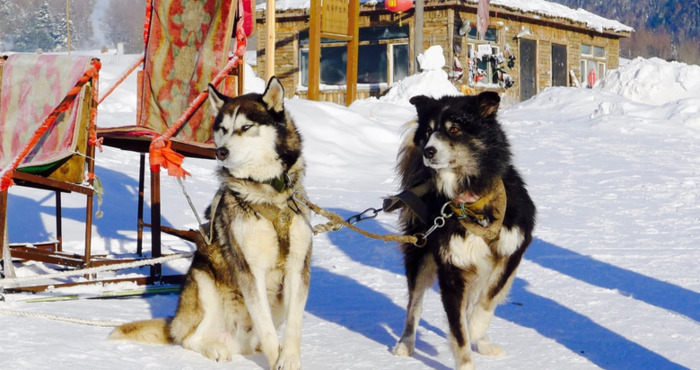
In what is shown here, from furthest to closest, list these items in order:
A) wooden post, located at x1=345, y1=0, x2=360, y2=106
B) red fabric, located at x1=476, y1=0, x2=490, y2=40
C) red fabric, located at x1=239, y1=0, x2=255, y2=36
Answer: red fabric, located at x1=476, y1=0, x2=490, y2=40 < wooden post, located at x1=345, y1=0, x2=360, y2=106 < red fabric, located at x1=239, y1=0, x2=255, y2=36

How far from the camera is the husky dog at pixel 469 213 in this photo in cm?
394

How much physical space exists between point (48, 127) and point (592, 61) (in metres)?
25.9

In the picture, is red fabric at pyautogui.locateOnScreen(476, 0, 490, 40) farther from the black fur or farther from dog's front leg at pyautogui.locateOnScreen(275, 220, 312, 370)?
dog's front leg at pyautogui.locateOnScreen(275, 220, 312, 370)

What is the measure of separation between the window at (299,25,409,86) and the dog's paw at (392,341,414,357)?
18.7 m

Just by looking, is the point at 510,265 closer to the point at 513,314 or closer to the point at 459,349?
the point at 459,349

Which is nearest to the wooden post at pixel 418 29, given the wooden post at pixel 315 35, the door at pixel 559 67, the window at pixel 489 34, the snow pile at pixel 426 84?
the snow pile at pixel 426 84

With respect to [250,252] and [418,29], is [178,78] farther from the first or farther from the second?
[418,29]

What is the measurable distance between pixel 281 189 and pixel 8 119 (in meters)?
2.73

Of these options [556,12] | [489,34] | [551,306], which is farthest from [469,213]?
[556,12]

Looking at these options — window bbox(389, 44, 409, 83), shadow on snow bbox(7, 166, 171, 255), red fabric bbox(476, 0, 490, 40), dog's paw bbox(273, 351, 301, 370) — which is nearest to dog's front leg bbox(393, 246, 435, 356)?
dog's paw bbox(273, 351, 301, 370)

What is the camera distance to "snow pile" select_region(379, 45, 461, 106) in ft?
62.3

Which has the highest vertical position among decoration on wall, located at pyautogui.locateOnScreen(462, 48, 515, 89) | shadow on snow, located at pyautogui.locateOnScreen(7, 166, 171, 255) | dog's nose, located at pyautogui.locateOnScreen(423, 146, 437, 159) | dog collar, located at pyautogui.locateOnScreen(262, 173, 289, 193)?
decoration on wall, located at pyautogui.locateOnScreen(462, 48, 515, 89)

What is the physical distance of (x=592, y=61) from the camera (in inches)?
1128

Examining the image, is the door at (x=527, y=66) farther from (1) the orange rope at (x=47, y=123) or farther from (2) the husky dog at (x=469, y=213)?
(2) the husky dog at (x=469, y=213)
